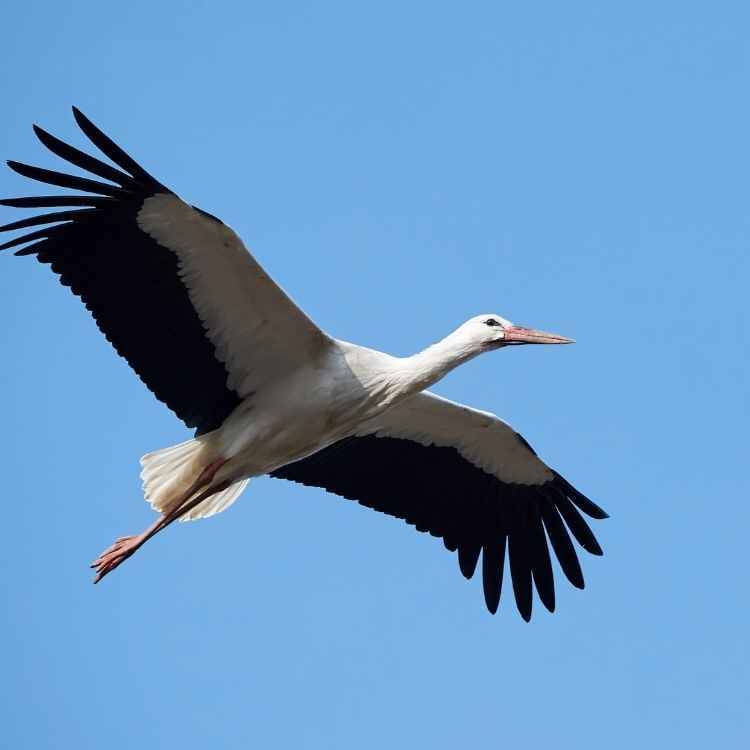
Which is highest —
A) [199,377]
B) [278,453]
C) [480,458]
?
[199,377]

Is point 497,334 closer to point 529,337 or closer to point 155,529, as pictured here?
point 529,337

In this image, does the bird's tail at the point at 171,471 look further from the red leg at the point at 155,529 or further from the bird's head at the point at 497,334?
the bird's head at the point at 497,334

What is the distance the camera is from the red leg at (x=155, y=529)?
10.1m

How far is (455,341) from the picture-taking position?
10.0 metres

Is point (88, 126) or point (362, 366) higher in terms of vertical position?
point (88, 126)

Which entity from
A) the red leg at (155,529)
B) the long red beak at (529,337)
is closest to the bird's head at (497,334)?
the long red beak at (529,337)

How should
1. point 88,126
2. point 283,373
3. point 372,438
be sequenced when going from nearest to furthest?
point 88,126
point 283,373
point 372,438

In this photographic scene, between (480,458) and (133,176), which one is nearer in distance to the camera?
(133,176)

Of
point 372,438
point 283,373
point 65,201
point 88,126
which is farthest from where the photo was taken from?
point 372,438

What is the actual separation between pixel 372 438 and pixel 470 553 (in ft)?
3.82

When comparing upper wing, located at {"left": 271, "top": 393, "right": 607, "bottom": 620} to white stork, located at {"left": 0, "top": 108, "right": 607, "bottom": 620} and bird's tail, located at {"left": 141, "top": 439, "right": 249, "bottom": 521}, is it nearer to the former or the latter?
white stork, located at {"left": 0, "top": 108, "right": 607, "bottom": 620}

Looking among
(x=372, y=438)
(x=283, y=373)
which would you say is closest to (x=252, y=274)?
(x=283, y=373)

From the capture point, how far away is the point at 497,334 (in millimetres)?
10117

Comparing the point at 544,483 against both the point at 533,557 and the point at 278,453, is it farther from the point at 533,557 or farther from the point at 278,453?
the point at 278,453
